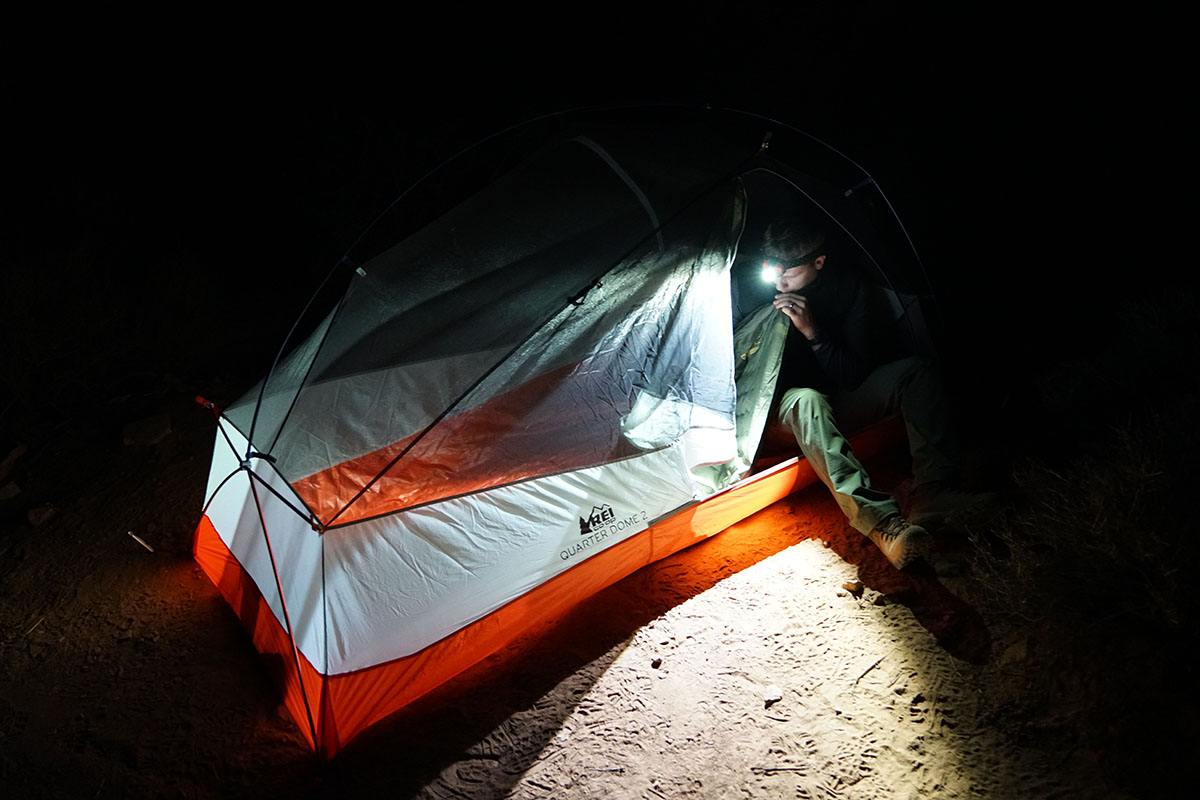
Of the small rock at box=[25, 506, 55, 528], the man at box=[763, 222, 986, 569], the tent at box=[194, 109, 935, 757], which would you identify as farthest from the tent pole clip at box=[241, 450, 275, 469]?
the man at box=[763, 222, 986, 569]

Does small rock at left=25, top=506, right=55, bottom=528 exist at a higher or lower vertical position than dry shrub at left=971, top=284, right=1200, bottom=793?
higher

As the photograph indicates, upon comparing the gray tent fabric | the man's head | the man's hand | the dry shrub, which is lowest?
the dry shrub

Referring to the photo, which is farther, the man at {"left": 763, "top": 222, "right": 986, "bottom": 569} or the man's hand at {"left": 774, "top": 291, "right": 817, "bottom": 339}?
the man's hand at {"left": 774, "top": 291, "right": 817, "bottom": 339}

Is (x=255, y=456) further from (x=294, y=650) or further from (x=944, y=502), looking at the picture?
(x=944, y=502)

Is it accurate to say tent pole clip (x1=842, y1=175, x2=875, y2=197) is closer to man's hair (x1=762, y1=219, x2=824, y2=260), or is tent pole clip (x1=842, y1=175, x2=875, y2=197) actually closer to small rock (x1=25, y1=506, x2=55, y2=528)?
man's hair (x1=762, y1=219, x2=824, y2=260)

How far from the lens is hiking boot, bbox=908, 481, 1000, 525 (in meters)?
3.25

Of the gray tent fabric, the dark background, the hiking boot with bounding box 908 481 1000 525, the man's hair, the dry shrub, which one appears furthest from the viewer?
the dark background

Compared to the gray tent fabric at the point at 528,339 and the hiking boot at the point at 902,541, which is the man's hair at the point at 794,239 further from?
the hiking boot at the point at 902,541

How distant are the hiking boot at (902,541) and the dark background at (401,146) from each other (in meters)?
2.00

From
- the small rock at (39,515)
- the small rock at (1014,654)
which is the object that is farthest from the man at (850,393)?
the small rock at (39,515)

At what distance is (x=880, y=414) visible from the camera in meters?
3.83

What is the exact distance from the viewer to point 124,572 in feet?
11.7

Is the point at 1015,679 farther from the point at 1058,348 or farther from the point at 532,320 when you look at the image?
the point at 1058,348

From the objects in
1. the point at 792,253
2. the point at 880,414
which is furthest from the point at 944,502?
the point at 792,253
